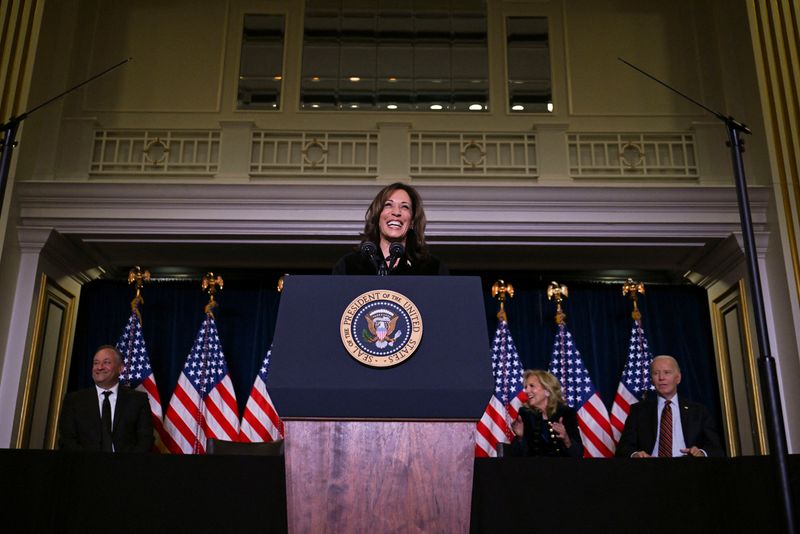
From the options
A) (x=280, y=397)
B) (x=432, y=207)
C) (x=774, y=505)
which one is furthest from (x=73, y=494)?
(x=432, y=207)

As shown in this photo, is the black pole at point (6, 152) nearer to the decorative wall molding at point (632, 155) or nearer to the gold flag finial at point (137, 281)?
the gold flag finial at point (137, 281)

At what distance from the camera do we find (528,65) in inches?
270

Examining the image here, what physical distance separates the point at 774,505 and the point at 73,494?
2.70 metres

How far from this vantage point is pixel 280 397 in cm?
152

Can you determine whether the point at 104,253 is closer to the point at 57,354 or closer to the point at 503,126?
the point at 57,354

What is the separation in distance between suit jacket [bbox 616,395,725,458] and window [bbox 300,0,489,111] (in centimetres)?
313

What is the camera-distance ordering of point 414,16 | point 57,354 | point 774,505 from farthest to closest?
point 414,16 < point 57,354 < point 774,505

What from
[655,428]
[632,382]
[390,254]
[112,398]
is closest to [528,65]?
[632,382]

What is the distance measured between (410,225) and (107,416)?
3.57 meters

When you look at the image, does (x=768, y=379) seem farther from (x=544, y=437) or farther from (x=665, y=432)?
(x=665, y=432)

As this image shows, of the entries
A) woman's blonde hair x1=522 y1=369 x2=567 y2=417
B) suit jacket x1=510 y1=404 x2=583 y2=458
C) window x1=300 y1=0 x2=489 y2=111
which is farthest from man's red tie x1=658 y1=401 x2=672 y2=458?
window x1=300 y1=0 x2=489 y2=111

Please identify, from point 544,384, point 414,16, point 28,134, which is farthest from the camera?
point 414,16

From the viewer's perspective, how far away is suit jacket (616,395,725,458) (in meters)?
4.68

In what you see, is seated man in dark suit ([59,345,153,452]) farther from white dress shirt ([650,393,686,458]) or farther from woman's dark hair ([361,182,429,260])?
white dress shirt ([650,393,686,458])
